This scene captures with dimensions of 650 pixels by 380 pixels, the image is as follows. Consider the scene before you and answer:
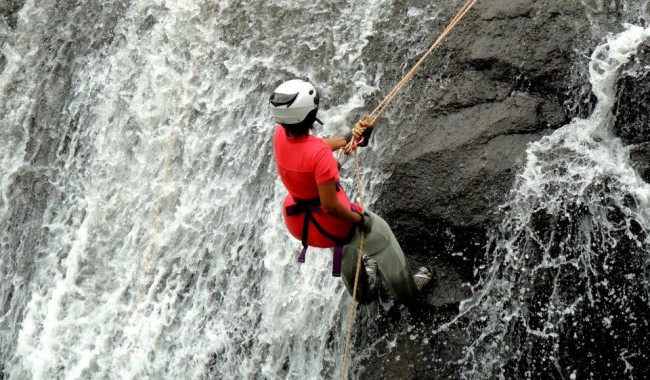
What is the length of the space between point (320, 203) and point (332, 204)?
194mm

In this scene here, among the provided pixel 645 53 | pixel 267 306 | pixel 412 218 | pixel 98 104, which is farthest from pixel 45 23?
pixel 645 53

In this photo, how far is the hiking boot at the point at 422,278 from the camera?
584cm

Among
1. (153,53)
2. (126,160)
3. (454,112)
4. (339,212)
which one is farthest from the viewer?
(153,53)

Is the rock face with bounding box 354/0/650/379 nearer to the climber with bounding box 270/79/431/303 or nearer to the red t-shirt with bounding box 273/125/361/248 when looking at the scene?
the climber with bounding box 270/79/431/303

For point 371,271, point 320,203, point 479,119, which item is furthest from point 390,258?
point 479,119

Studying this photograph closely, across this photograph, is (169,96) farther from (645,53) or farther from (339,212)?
(645,53)

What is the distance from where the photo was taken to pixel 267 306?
6.70 m

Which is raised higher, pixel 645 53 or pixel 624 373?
pixel 645 53

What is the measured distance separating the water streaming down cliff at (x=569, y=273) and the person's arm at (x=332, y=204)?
1.47 m

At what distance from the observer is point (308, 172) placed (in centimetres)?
461

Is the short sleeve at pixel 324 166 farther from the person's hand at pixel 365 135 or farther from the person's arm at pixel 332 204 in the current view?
the person's hand at pixel 365 135

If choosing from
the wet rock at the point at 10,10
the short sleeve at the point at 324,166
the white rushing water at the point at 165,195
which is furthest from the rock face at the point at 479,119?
the wet rock at the point at 10,10

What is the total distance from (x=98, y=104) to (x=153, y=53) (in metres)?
0.85

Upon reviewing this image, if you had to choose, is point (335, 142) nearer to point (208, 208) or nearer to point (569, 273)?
point (569, 273)
